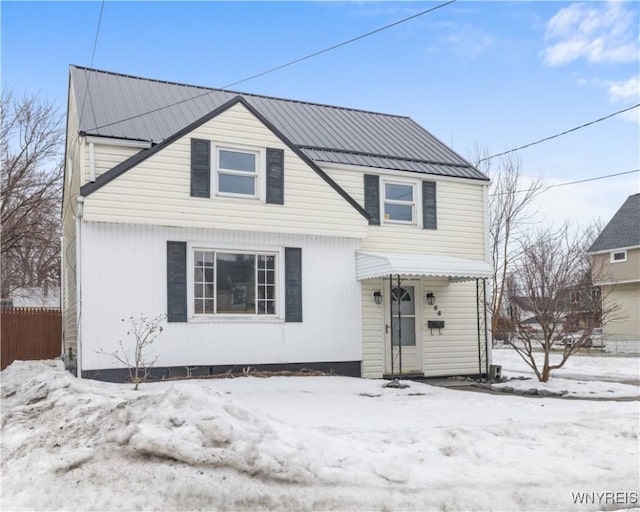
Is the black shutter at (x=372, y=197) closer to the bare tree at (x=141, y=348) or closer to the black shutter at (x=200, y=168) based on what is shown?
the black shutter at (x=200, y=168)

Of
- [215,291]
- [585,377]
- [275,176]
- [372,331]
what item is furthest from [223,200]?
[585,377]

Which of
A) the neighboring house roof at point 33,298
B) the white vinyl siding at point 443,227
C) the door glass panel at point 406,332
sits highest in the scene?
the white vinyl siding at point 443,227

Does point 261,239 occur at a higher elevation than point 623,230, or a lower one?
lower

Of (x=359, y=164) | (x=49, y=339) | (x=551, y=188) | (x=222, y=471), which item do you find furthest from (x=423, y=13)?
(x=551, y=188)

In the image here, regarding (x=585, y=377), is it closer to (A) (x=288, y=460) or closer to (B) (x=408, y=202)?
(B) (x=408, y=202)

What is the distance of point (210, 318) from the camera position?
12.2 meters

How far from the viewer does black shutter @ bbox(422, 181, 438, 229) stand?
49.4 ft

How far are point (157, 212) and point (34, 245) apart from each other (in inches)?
873

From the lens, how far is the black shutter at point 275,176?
12.8 metres

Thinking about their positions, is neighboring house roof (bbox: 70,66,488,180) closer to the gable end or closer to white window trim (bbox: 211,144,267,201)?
the gable end

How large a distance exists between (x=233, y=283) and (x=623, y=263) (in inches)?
959

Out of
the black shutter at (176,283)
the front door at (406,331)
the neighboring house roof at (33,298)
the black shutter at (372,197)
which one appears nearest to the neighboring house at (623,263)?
the front door at (406,331)

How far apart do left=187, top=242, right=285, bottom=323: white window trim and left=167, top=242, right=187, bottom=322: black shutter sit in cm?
10

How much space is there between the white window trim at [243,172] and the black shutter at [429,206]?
4.36 meters
